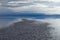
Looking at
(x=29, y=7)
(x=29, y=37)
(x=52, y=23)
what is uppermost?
(x=29, y=7)

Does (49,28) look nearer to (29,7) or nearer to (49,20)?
(49,20)

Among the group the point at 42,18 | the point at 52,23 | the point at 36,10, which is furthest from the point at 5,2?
the point at 52,23

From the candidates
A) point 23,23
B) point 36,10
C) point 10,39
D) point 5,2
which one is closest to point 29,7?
point 36,10

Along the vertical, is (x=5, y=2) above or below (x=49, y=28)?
above

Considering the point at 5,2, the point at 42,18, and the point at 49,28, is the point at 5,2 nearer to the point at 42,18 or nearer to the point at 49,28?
the point at 42,18

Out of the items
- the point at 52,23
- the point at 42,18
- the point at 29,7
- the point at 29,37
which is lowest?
the point at 29,37

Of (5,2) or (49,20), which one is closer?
(49,20)
